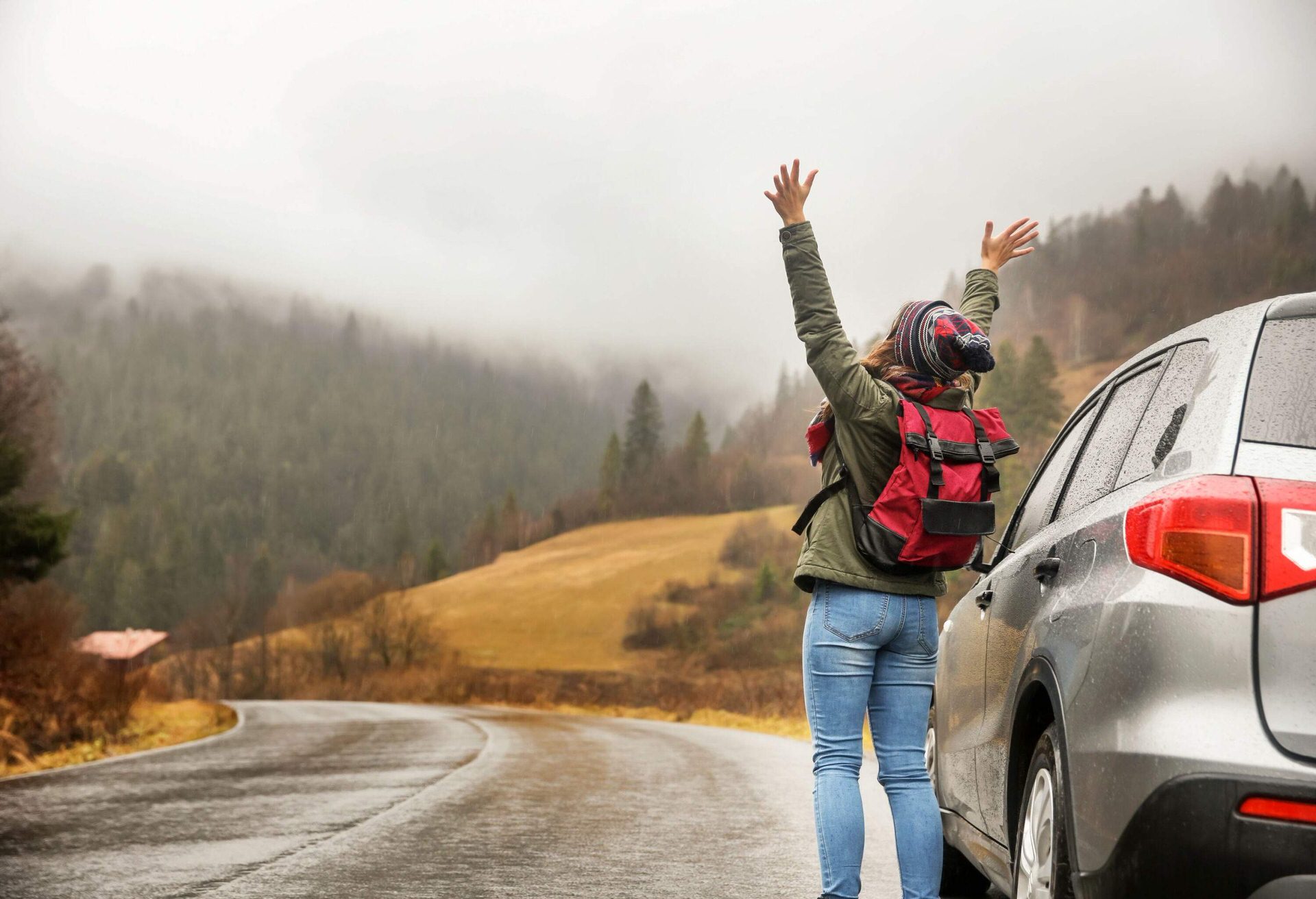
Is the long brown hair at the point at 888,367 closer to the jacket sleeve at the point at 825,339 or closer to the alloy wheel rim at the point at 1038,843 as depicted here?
the jacket sleeve at the point at 825,339

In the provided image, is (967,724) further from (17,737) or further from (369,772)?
(17,737)

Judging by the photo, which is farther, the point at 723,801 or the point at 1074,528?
the point at 723,801

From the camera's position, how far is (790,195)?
3748 mm

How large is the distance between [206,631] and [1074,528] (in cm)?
11237

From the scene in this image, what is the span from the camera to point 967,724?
164 inches

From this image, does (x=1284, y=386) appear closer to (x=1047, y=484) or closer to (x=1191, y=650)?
(x=1191, y=650)

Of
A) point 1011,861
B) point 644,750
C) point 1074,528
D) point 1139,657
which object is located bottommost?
point 644,750

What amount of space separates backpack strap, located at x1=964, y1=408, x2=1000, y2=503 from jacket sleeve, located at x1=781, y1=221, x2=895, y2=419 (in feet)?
0.97

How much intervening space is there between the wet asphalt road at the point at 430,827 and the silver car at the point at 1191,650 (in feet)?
10.0

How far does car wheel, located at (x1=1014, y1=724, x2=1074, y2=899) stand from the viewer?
9.18ft

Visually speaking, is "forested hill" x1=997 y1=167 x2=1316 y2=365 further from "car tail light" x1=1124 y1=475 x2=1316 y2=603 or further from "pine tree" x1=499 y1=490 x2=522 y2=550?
"car tail light" x1=1124 y1=475 x2=1316 y2=603

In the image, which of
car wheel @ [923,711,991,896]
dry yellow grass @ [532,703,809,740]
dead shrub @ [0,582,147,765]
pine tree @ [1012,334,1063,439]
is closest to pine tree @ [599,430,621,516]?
pine tree @ [1012,334,1063,439]

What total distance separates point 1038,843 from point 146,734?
21.6m

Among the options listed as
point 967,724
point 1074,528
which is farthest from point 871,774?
point 1074,528
